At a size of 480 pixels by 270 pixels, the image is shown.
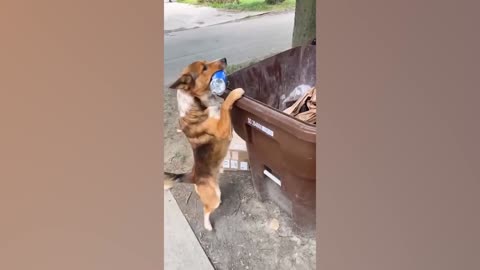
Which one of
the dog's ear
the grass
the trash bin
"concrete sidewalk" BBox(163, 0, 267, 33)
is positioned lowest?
the trash bin

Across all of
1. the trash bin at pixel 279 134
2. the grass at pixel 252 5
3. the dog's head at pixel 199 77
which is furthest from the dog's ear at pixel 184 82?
the grass at pixel 252 5

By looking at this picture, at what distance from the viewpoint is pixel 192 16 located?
1.29 m

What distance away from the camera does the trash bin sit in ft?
3.96

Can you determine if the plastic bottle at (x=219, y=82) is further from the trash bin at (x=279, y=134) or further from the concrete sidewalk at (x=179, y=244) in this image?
the concrete sidewalk at (x=179, y=244)

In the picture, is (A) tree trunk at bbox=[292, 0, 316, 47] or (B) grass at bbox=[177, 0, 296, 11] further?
(B) grass at bbox=[177, 0, 296, 11]

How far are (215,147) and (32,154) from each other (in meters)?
0.50

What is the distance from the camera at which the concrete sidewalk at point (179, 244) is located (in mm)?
1237

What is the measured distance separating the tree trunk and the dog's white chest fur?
331 millimetres

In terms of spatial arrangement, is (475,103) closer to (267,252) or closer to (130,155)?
(267,252)

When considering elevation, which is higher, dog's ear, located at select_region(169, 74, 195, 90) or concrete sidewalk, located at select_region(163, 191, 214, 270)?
dog's ear, located at select_region(169, 74, 195, 90)

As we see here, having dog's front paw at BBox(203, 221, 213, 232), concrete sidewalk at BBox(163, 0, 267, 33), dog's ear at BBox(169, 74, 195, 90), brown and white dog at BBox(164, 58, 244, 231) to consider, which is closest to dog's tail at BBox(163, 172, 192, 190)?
brown and white dog at BBox(164, 58, 244, 231)

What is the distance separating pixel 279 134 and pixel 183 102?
0.28 meters

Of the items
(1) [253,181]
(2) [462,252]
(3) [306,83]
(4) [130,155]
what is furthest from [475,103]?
(4) [130,155]

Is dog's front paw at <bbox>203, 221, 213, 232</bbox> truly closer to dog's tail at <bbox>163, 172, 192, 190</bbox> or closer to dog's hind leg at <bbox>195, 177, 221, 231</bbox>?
dog's hind leg at <bbox>195, 177, 221, 231</bbox>
